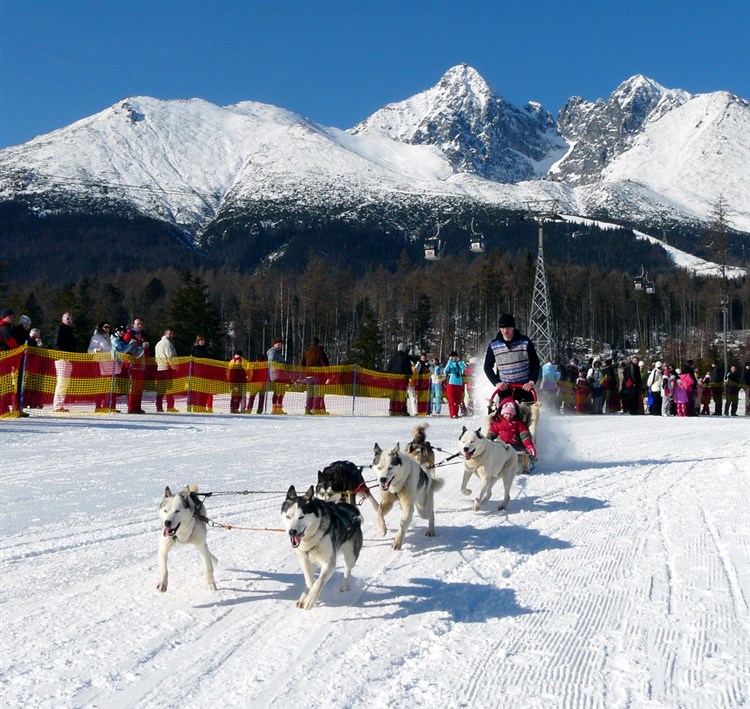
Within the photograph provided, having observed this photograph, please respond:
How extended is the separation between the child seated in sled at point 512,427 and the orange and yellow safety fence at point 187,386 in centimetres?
910

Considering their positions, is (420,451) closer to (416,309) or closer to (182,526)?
(182,526)

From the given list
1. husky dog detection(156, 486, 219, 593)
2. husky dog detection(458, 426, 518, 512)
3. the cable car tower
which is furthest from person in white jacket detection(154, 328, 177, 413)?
the cable car tower

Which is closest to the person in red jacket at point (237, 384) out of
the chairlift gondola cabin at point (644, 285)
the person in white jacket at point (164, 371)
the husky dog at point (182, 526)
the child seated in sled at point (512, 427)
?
the person in white jacket at point (164, 371)

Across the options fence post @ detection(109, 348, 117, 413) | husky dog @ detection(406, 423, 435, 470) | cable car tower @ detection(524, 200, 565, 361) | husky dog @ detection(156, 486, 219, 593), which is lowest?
husky dog @ detection(156, 486, 219, 593)

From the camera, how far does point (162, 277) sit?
327 feet

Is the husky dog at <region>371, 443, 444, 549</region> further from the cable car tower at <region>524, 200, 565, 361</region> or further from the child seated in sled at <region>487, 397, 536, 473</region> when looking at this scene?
the cable car tower at <region>524, 200, 565, 361</region>

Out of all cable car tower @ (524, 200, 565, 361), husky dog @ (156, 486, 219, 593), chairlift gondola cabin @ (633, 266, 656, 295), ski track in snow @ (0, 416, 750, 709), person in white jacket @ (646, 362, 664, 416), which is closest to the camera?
ski track in snow @ (0, 416, 750, 709)

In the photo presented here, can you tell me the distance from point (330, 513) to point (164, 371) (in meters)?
13.1

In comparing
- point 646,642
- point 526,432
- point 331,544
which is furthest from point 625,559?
point 526,432

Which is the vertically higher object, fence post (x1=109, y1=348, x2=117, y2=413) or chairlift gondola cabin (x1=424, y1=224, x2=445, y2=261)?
chairlift gondola cabin (x1=424, y1=224, x2=445, y2=261)

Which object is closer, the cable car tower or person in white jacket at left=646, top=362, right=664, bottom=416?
person in white jacket at left=646, top=362, right=664, bottom=416

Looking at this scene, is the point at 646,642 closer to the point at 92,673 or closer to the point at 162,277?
the point at 92,673

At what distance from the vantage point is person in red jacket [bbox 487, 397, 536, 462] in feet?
28.9

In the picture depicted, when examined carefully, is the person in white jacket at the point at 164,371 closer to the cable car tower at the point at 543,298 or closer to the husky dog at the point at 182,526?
the husky dog at the point at 182,526
